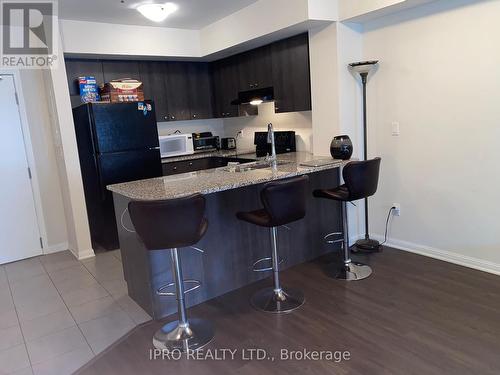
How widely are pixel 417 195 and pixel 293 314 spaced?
1741mm

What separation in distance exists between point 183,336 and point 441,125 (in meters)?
2.68

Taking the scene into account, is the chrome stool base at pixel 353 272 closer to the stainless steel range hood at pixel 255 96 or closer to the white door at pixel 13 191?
the stainless steel range hood at pixel 255 96

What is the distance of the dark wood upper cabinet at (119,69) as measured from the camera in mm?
4695

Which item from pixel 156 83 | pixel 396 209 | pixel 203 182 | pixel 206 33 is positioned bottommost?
pixel 396 209

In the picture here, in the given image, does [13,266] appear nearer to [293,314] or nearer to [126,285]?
[126,285]

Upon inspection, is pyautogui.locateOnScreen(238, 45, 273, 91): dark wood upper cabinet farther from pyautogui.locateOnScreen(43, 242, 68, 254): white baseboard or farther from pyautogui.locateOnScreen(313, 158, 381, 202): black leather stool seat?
pyautogui.locateOnScreen(43, 242, 68, 254): white baseboard

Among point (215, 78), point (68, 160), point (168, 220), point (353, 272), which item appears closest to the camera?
point (168, 220)

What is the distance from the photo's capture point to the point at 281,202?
8.49 ft

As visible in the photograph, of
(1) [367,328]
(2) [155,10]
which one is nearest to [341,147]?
(1) [367,328]

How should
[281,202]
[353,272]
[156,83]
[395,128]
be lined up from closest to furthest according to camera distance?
[281,202], [353,272], [395,128], [156,83]

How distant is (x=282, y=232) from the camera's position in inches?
135

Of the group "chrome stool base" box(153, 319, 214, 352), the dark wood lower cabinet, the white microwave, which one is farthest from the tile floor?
the white microwave

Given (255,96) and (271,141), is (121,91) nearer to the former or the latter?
(255,96)

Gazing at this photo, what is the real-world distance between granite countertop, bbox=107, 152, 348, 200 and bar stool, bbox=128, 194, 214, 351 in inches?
7.9
